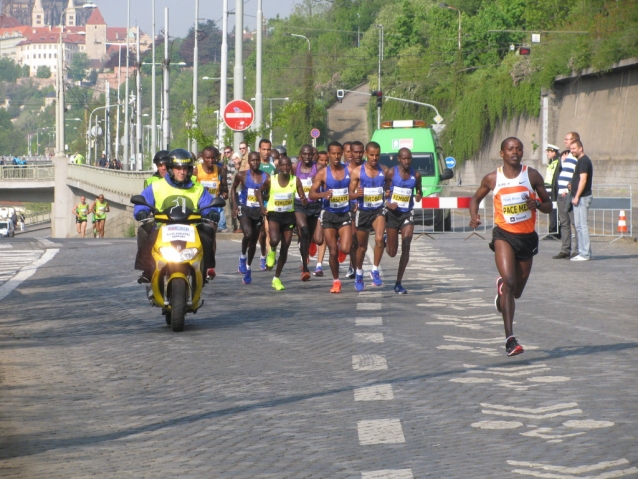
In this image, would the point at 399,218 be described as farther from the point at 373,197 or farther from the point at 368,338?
the point at 368,338

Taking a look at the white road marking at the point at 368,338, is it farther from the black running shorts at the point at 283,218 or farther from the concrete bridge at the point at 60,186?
the concrete bridge at the point at 60,186

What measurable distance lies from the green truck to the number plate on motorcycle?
1660cm

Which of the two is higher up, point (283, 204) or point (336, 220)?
point (283, 204)

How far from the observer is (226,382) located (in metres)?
8.70

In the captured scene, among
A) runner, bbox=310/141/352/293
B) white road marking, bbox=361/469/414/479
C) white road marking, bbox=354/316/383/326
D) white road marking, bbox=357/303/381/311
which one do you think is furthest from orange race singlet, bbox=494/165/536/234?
runner, bbox=310/141/352/293

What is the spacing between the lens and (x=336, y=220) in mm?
15242

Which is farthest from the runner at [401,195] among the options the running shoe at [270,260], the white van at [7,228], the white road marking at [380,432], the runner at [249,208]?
the white van at [7,228]

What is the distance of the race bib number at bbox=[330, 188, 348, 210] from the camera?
49.9ft

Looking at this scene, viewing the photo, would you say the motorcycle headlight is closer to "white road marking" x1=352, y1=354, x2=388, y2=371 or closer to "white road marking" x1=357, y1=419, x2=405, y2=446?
"white road marking" x1=352, y1=354, x2=388, y2=371

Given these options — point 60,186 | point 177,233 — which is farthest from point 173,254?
point 60,186

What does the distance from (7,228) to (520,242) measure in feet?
305

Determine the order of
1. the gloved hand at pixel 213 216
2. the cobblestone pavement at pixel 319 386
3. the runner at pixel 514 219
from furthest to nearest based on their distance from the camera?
the gloved hand at pixel 213 216 < the runner at pixel 514 219 < the cobblestone pavement at pixel 319 386

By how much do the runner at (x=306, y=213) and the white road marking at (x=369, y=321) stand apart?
13.3 ft

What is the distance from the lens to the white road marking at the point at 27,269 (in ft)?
52.2
